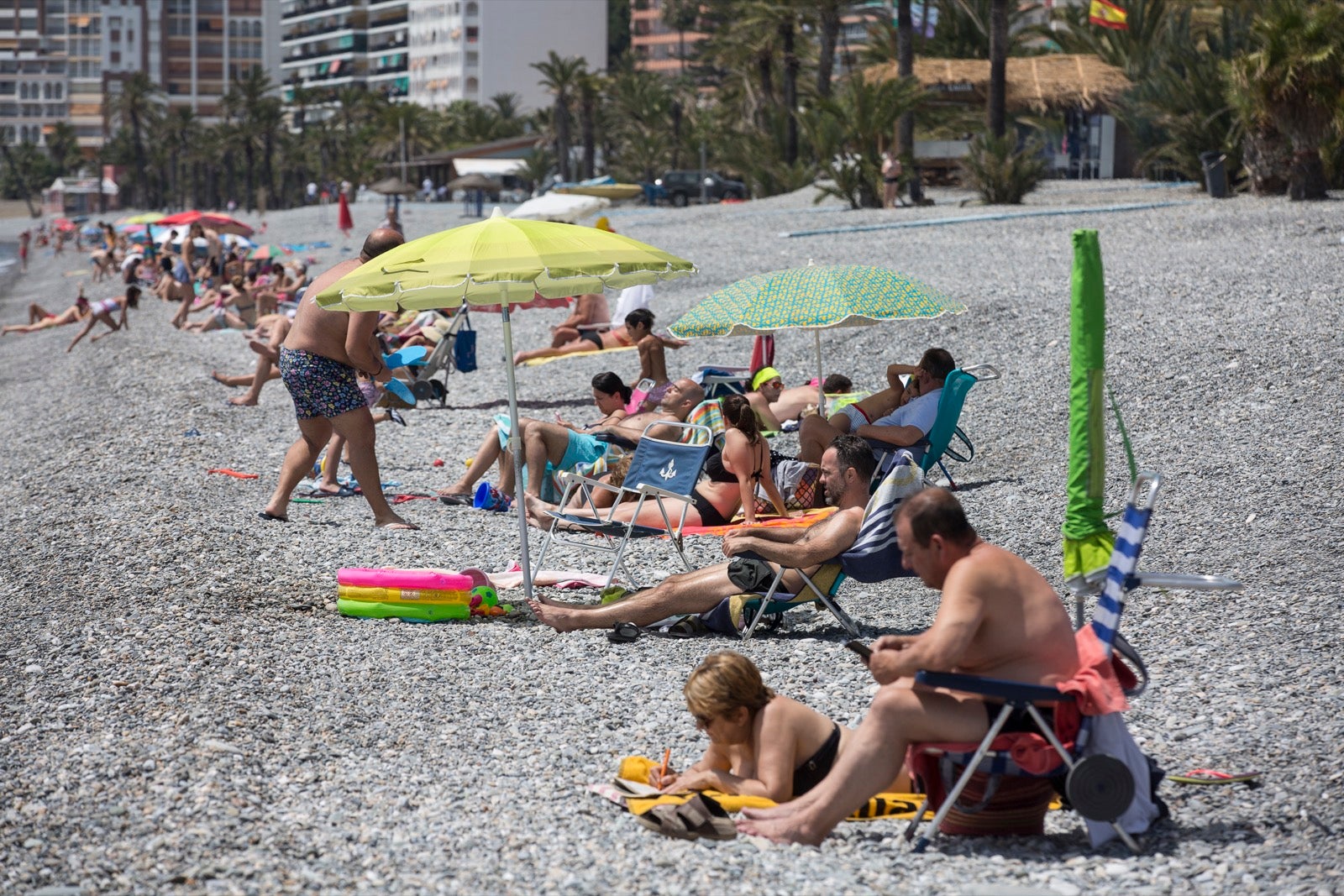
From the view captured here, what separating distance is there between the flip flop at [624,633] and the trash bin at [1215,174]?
1698 centimetres

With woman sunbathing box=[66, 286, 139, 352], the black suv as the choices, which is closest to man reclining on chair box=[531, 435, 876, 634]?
woman sunbathing box=[66, 286, 139, 352]

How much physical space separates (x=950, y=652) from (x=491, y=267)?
9.26 feet

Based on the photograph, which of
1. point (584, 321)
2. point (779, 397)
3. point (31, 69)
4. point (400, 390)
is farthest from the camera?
point (31, 69)

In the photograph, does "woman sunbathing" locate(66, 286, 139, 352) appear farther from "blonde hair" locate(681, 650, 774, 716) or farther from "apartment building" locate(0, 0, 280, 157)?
"apartment building" locate(0, 0, 280, 157)

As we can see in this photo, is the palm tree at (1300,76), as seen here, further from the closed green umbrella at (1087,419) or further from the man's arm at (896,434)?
the closed green umbrella at (1087,419)

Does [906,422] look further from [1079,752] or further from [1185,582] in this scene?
[1079,752]

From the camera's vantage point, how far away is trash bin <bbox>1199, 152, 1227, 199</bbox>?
2036 centimetres

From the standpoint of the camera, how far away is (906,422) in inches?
308

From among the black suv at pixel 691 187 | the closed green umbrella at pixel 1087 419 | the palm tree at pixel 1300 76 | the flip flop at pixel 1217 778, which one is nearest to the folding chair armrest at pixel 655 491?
the closed green umbrella at pixel 1087 419

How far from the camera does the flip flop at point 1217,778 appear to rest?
13.5 feet

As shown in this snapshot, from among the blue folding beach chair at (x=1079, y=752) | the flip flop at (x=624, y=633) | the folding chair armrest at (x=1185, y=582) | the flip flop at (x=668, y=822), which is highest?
the folding chair armrest at (x=1185, y=582)

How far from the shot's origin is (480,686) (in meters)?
5.27

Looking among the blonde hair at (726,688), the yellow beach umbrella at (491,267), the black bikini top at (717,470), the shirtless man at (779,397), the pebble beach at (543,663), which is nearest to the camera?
the pebble beach at (543,663)

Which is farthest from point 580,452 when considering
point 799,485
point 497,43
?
point 497,43
